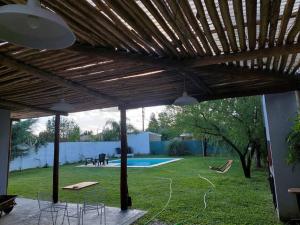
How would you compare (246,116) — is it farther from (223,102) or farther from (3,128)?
(3,128)

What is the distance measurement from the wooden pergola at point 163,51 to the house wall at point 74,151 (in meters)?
12.3

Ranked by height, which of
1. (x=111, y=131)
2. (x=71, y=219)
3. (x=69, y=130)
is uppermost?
(x=69, y=130)

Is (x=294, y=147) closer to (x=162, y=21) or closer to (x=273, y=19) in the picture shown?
(x=273, y=19)

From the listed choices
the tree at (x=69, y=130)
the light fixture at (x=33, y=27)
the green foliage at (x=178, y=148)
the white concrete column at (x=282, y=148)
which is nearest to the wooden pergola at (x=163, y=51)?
the white concrete column at (x=282, y=148)

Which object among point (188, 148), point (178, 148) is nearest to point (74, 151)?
point (178, 148)

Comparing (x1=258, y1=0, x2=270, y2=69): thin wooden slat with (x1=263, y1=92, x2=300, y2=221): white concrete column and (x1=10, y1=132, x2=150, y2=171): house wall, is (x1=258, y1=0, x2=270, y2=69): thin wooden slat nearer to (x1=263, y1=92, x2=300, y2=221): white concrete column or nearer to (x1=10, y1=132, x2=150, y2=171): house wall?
(x1=263, y1=92, x2=300, y2=221): white concrete column

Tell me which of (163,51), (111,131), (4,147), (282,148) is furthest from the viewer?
(111,131)

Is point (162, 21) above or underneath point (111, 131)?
underneath

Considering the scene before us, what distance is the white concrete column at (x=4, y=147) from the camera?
7.01 meters

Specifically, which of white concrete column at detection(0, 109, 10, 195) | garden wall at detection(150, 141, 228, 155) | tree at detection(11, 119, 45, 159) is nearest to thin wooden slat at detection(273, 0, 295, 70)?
white concrete column at detection(0, 109, 10, 195)

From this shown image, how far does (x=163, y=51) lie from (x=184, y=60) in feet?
1.20

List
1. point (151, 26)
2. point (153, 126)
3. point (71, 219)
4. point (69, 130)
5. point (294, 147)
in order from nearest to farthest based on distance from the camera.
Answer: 1. point (151, 26)
2. point (294, 147)
3. point (71, 219)
4. point (69, 130)
5. point (153, 126)

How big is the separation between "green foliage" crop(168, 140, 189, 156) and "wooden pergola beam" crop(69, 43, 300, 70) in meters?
19.9

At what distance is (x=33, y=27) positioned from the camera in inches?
54.9
